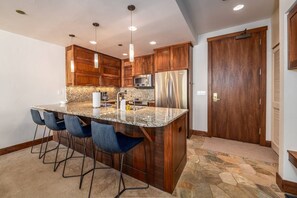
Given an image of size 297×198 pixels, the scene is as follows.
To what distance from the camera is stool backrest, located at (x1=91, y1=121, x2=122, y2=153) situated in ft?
4.47

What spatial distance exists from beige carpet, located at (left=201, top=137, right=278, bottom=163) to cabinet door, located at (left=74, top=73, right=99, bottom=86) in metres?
3.66

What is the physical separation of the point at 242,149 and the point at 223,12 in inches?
113

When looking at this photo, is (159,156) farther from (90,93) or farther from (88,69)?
(90,93)

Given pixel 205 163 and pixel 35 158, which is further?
pixel 35 158

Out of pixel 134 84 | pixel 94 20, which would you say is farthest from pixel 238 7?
pixel 134 84

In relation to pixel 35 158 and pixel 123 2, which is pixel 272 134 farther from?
pixel 35 158

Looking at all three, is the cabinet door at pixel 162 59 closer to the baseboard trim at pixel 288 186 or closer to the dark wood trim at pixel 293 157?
the dark wood trim at pixel 293 157

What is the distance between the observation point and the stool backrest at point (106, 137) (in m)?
1.36

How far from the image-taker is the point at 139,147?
1.83 metres

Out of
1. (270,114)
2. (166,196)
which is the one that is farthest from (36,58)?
(270,114)

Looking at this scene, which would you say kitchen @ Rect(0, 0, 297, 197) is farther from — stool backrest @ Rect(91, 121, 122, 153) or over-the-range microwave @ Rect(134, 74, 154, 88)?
stool backrest @ Rect(91, 121, 122, 153)

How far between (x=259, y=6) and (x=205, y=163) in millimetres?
3067

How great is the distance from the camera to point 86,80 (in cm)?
396

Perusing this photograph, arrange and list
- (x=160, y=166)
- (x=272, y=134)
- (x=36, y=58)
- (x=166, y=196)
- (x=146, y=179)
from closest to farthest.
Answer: (x=166, y=196) → (x=160, y=166) → (x=146, y=179) → (x=272, y=134) → (x=36, y=58)
